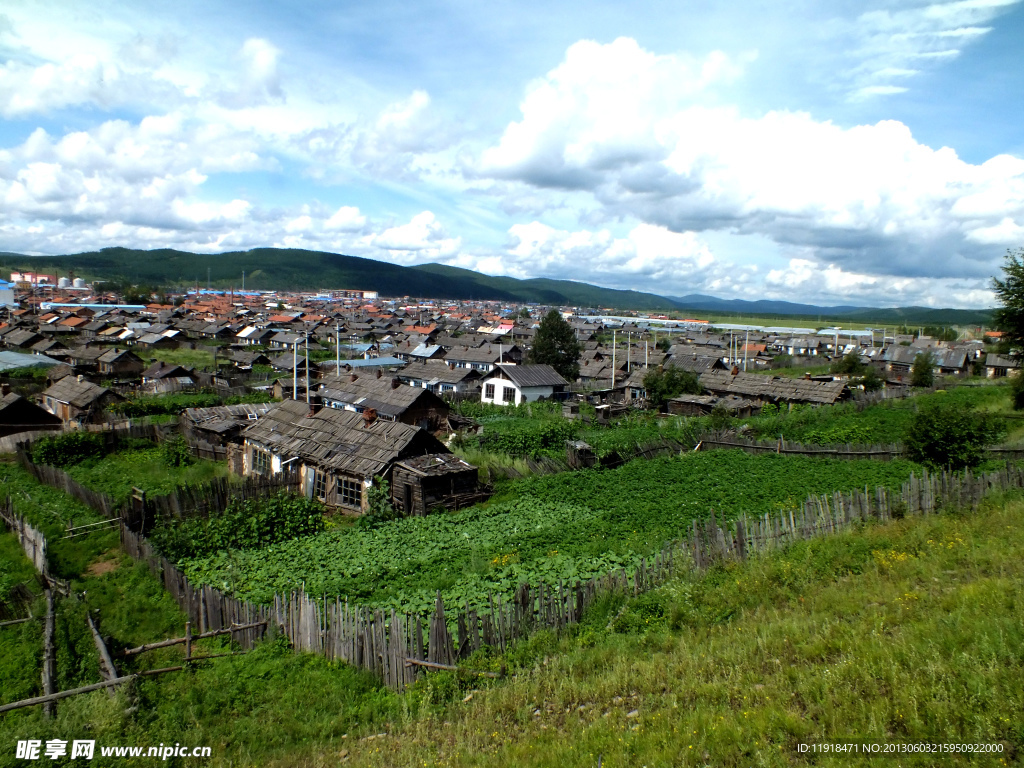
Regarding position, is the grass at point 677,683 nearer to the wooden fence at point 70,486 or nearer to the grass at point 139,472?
the wooden fence at point 70,486

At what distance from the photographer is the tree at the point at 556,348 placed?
60.9 metres

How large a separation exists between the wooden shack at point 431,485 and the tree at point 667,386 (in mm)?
26777

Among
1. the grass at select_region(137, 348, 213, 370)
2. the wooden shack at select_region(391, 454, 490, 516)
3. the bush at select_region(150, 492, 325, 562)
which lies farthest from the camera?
the grass at select_region(137, 348, 213, 370)

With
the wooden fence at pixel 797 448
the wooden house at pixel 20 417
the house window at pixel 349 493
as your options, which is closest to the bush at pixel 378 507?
the house window at pixel 349 493

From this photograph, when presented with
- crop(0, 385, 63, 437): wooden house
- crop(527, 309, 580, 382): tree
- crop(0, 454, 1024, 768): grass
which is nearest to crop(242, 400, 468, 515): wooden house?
crop(0, 454, 1024, 768): grass

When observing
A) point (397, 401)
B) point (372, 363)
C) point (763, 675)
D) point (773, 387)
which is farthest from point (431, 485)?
point (372, 363)

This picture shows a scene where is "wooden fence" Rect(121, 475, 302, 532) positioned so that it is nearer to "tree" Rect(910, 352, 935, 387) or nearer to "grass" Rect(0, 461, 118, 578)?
"grass" Rect(0, 461, 118, 578)

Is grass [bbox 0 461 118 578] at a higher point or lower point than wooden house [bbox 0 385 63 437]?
lower

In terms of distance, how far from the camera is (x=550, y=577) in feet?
44.1

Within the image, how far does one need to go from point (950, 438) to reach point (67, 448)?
36.1 m

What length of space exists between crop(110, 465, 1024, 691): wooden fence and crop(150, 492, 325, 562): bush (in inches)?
54.8

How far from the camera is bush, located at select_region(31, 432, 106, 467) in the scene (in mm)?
27547

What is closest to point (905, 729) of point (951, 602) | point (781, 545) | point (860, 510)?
point (951, 602)

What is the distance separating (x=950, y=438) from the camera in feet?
73.2
